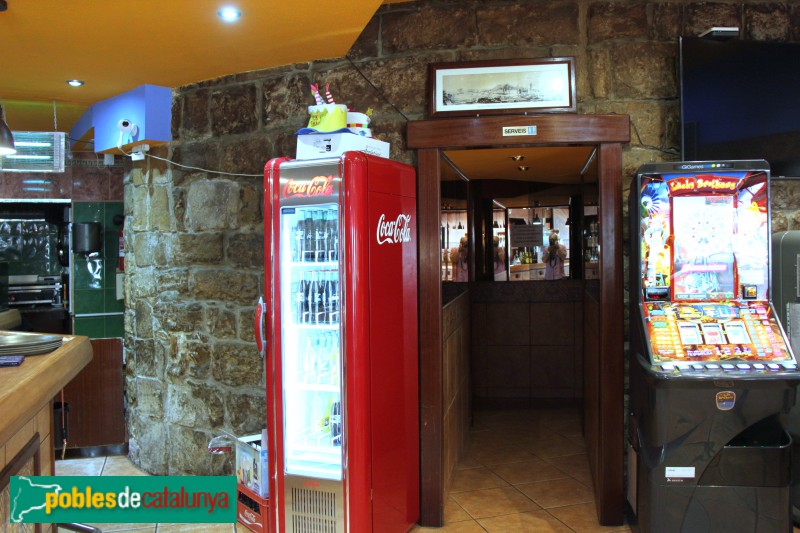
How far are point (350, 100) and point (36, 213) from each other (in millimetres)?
4847

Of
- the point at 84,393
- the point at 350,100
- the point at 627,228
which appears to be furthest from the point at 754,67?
the point at 84,393

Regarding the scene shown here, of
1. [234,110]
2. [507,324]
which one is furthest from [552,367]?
[234,110]

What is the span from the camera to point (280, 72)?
12.5ft

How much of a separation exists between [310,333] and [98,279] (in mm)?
4658

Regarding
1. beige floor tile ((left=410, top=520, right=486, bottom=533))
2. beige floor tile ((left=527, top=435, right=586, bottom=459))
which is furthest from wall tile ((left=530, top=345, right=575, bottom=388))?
beige floor tile ((left=410, top=520, right=486, bottom=533))

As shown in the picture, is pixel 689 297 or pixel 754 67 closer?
pixel 689 297

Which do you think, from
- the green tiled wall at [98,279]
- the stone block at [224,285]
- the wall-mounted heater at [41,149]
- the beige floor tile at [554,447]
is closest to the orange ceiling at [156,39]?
the wall-mounted heater at [41,149]

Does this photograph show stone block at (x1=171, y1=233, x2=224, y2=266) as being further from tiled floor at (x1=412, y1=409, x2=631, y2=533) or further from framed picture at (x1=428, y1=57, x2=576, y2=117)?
tiled floor at (x1=412, y1=409, x2=631, y2=533)

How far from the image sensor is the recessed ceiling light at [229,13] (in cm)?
294

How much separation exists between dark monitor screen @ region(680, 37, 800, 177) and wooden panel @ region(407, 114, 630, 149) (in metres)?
0.39

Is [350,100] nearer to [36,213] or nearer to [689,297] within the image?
[689,297]

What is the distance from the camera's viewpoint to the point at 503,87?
341 cm

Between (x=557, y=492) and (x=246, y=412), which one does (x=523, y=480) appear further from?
Result: (x=246, y=412)

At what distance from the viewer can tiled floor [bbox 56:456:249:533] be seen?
3.57m
